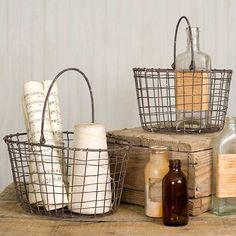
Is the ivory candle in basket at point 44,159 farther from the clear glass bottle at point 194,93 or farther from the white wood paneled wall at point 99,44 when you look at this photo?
the white wood paneled wall at point 99,44

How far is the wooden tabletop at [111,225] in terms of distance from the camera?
94 centimetres

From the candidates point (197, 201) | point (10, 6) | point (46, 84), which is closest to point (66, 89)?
point (10, 6)

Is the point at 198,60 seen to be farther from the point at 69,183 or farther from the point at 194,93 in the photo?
the point at 69,183

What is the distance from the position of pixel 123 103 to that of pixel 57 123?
0.47m

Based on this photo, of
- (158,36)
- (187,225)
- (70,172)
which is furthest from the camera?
(158,36)

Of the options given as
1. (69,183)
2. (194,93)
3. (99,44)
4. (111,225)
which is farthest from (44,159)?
(99,44)

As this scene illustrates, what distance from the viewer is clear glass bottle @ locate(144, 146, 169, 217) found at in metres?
1.01

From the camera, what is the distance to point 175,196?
3.14 feet

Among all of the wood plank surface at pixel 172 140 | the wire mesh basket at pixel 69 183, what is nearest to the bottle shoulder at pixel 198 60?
the wood plank surface at pixel 172 140

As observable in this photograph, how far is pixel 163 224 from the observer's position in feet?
3.22

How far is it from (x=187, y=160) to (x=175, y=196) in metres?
0.09

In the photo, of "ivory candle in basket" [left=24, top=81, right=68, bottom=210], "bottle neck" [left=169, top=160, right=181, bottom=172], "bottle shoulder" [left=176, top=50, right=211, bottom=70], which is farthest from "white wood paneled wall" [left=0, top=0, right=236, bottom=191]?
"bottle neck" [left=169, top=160, right=181, bottom=172]

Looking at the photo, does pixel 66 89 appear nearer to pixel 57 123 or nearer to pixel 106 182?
pixel 57 123

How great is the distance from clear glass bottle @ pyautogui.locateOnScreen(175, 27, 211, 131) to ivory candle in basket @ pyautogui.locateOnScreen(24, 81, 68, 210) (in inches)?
11.8
